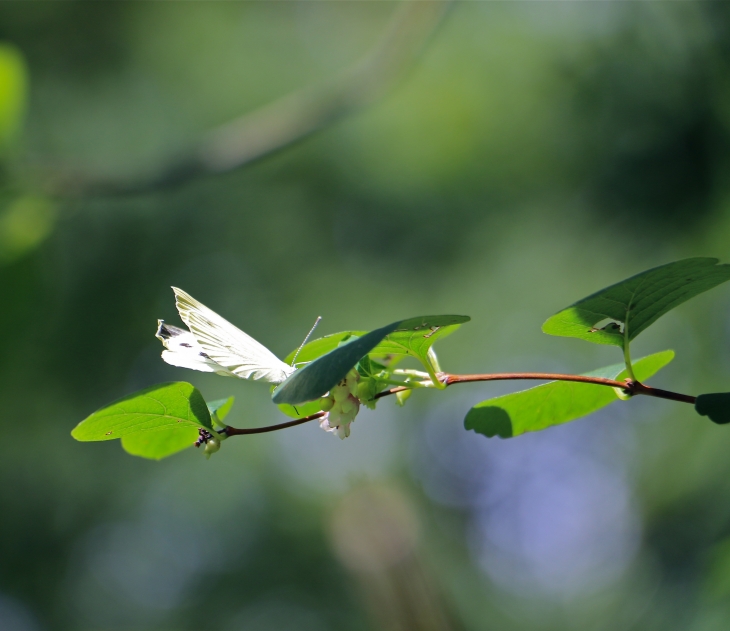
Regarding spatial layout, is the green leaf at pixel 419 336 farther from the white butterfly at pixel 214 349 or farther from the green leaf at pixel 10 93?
the green leaf at pixel 10 93

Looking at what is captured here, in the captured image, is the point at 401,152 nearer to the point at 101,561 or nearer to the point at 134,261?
the point at 134,261

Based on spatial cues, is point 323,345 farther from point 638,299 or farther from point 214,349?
point 638,299

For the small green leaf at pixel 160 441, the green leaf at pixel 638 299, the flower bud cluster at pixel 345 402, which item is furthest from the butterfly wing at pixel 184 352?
the green leaf at pixel 638 299

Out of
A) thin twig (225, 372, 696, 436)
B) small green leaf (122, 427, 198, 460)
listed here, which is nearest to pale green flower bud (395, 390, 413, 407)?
thin twig (225, 372, 696, 436)

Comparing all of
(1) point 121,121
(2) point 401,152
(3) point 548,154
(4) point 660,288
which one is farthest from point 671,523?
(1) point 121,121

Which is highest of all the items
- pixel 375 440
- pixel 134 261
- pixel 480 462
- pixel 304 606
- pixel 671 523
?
pixel 134 261
